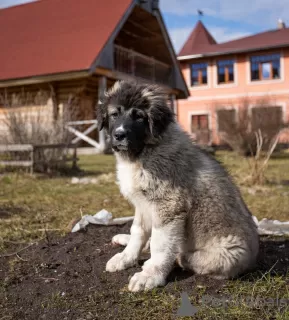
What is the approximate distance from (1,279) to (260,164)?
7067 millimetres

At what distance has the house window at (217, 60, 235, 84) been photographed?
31516 mm

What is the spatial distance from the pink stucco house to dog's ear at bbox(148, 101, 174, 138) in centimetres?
2483

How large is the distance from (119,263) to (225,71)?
1183 inches

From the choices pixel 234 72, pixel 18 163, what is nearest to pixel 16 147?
pixel 18 163

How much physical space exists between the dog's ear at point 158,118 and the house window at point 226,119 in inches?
629

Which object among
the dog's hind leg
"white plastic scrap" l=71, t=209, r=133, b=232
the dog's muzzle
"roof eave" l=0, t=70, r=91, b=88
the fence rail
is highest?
the fence rail

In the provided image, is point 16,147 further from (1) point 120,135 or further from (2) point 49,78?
(2) point 49,78

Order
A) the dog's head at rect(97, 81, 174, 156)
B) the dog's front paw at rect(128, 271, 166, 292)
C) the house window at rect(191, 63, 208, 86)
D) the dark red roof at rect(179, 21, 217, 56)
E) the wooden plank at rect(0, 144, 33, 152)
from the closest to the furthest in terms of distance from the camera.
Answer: the dog's front paw at rect(128, 271, 166, 292)
the dog's head at rect(97, 81, 174, 156)
the wooden plank at rect(0, 144, 33, 152)
the house window at rect(191, 63, 208, 86)
the dark red roof at rect(179, 21, 217, 56)

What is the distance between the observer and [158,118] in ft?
10.6

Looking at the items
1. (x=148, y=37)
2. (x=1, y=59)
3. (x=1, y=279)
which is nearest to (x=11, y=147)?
(x=1, y=279)

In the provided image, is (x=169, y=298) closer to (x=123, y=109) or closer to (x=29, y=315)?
(x=29, y=315)

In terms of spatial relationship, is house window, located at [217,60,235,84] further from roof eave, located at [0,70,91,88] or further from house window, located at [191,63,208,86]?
roof eave, located at [0,70,91,88]

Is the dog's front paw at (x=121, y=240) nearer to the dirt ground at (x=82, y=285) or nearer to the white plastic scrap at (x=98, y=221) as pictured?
the dirt ground at (x=82, y=285)

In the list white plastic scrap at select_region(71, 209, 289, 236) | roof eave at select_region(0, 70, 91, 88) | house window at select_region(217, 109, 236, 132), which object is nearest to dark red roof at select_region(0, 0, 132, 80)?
roof eave at select_region(0, 70, 91, 88)
